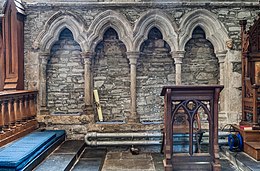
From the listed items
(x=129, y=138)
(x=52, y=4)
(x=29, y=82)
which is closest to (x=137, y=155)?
(x=129, y=138)

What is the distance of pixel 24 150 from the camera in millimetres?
3557

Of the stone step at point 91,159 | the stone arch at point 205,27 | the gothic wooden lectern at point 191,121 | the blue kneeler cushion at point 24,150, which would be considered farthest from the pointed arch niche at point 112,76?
the gothic wooden lectern at point 191,121

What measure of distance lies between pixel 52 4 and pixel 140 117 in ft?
8.70

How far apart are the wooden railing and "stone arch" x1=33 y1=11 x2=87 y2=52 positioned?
3.17ft

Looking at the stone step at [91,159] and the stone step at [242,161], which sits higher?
the stone step at [242,161]

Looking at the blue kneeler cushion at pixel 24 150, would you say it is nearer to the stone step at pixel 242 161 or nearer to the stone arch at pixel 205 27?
the stone step at pixel 242 161

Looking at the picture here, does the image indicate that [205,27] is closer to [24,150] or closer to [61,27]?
[61,27]

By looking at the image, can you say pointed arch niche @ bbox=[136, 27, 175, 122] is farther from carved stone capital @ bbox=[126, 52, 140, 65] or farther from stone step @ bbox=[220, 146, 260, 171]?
stone step @ bbox=[220, 146, 260, 171]

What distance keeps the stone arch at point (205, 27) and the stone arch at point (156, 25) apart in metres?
0.15

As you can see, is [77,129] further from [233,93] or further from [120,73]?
[233,93]

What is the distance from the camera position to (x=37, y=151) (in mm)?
3799

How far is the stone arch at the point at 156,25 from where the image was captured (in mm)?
5402

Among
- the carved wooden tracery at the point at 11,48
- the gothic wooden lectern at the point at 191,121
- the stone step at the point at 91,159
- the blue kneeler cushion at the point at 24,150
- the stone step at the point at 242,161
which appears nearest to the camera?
the blue kneeler cushion at the point at 24,150

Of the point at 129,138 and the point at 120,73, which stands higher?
the point at 120,73
